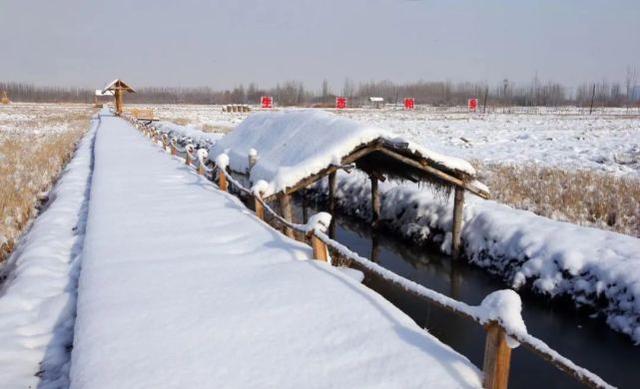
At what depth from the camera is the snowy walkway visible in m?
3.21

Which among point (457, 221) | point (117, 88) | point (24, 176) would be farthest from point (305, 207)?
point (117, 88)

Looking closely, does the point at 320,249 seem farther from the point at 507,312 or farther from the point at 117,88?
the point at 117,88

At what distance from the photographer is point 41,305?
5.21 m

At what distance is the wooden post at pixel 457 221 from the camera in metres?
9.56

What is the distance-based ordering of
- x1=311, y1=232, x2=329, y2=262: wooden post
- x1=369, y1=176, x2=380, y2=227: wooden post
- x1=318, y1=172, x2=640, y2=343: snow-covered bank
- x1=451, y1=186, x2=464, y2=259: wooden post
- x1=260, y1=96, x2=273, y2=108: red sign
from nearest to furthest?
x1=311, y1=232, x2=329, y2=262: wooden post, x1=318, y1=172, x2=640, y2=343: snow-covered bank, x1=451, y1=186, x2=464, y2=259: wooden post, x1=369, y1=176, x2=380, y2=227: wooden post, x1=260, y1=96, x2=273, y2=108: red sign

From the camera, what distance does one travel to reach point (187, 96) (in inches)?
6683

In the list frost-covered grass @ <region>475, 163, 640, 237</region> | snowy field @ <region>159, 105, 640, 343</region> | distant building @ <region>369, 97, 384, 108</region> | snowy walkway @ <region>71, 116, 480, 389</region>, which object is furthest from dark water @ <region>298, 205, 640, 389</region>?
distant building @ <region>369, 97, 384, 108</region>

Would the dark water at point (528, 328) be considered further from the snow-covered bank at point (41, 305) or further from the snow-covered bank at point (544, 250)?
the snow-covered bank at point (41, 305)

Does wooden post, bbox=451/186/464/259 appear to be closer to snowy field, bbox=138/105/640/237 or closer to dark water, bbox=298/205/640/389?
dark water, bbox=298/205/640/389

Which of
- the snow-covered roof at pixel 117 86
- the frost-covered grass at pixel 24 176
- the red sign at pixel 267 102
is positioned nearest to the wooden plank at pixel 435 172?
the frost-covered grass at pixel 24 176

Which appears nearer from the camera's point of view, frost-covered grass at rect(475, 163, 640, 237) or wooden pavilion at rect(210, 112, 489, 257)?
wooden pavilion at rect(210, 112, 489, 257)

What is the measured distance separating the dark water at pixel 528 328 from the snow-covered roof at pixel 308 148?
207 centimetres

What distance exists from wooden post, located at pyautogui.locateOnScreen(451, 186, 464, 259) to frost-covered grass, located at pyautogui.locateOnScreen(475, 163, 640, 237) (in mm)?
2411

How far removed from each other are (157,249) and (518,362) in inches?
195
